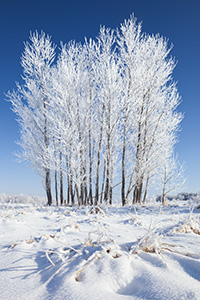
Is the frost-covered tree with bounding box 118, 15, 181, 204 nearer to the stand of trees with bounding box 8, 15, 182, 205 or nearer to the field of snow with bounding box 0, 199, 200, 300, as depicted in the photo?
the stand of trees with bounding box 8, 15, 182, 205

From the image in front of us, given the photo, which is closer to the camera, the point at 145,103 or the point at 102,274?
the point at 102,274

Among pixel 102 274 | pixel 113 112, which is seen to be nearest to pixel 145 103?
pixel 113 112

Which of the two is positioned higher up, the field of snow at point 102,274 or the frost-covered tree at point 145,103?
the frost-covered tree at point 145,103

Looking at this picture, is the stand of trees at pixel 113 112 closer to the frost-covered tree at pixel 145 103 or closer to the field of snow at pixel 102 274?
the frost-covered tree at pixel 145 103

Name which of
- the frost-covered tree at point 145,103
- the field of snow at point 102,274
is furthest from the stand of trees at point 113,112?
the field of snow at point 102,274

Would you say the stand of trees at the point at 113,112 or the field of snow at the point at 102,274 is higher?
the stand of trees at the point at 113,112

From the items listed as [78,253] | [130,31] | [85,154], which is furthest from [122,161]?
[78,253]

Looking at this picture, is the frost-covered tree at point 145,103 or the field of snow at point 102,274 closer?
the field of snow at point 102,274

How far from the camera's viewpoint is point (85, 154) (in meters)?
10.4

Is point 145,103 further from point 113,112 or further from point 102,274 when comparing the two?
point 102,274

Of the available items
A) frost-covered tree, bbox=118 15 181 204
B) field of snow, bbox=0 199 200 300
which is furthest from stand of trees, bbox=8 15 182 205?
field of snow, bbox=0 199 200 300

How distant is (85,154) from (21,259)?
9033mm

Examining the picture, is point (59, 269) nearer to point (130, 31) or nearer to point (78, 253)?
point (78, 253)

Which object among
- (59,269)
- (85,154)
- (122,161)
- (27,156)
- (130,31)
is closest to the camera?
(59,269)
